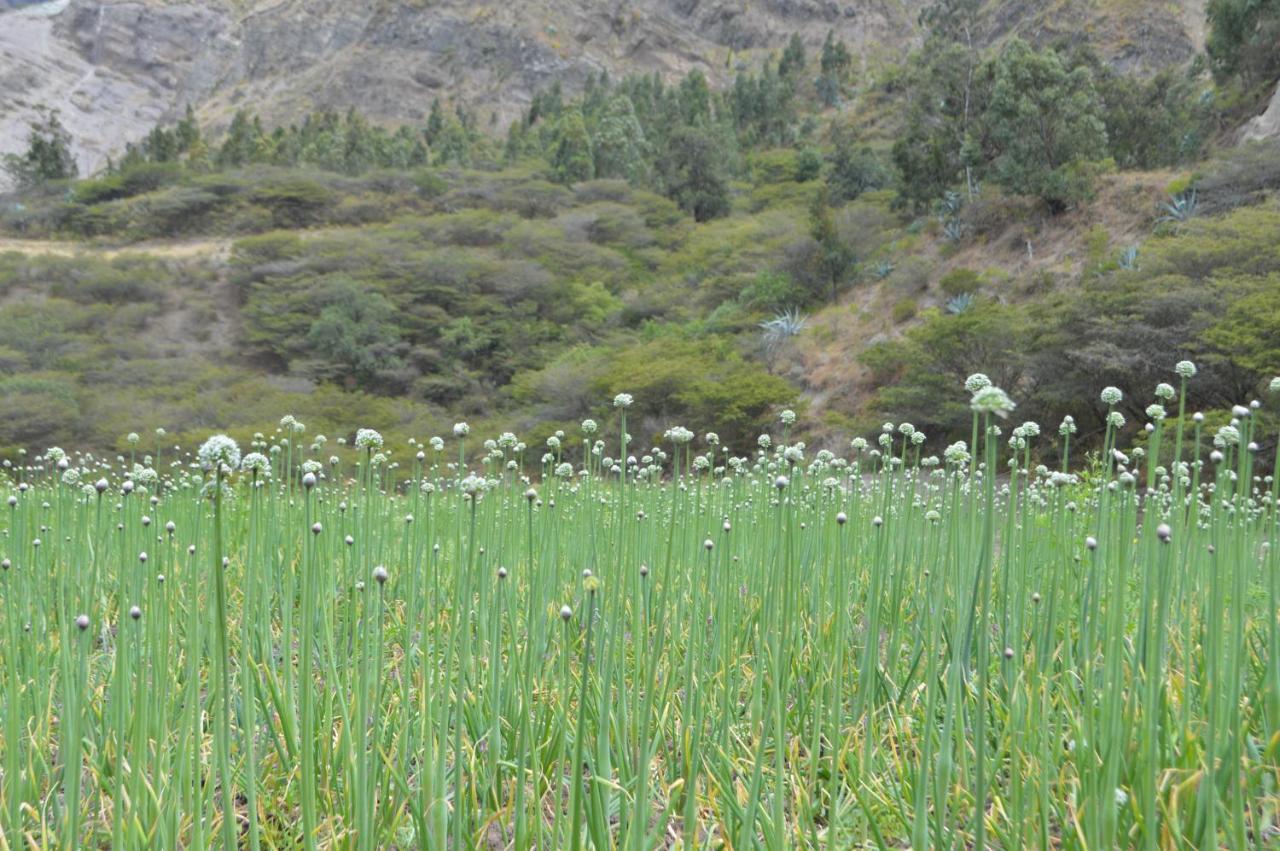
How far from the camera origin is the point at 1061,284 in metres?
16.4

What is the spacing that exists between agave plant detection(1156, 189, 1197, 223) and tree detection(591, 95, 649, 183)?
89.2 feet

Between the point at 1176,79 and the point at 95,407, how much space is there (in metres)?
35.2

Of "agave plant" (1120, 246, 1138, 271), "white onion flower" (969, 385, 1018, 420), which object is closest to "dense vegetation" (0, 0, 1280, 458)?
"agave plant" (1120, 246, 1138, 271)

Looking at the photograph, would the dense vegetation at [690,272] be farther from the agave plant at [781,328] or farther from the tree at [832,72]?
the tree at [832,72]

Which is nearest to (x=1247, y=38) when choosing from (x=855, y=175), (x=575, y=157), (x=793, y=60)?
(x=855, y=175)

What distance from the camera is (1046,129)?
19.0 m

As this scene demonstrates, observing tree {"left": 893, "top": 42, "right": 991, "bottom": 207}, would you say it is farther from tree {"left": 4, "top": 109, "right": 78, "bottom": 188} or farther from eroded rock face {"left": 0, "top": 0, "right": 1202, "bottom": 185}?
tree {"left": 4, "top": 109, "right": 78, "bottom": 188}

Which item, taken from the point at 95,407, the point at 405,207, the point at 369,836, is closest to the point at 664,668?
the point at 369,836

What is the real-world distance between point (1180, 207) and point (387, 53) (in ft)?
246

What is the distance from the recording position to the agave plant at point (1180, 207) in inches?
607

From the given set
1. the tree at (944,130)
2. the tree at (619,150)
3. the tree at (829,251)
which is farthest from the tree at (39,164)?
the tree at (944,130)

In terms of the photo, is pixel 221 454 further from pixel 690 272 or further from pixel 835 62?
pixel 835 62

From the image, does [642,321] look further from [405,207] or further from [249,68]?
[249,68]

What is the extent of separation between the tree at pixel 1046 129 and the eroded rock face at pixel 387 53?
Result: 164 feet
